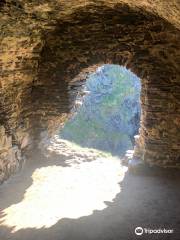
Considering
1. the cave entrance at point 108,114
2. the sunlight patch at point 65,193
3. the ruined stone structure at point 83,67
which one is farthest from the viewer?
the cave entrance at point 108,114

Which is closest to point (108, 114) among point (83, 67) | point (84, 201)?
point (83, 67)

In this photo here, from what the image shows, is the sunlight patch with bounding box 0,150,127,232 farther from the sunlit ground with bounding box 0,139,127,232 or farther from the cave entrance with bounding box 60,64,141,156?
the cave entrance with bounding box 60,64,141,156

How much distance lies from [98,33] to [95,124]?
931 cm

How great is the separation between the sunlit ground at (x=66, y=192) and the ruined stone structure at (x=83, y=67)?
25.7 inches

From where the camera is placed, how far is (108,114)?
1507cm

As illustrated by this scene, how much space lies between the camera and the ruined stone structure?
17.6 feet

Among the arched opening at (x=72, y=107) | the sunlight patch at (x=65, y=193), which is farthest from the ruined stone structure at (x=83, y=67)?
the sunlight patch at (x=65, y=193)

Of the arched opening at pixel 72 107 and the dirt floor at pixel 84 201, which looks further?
the arched opening at pixel 72 107

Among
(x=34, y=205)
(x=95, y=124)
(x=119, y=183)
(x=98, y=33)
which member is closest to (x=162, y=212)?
(x=119, y=183)

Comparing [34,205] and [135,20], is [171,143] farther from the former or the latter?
[34,205]

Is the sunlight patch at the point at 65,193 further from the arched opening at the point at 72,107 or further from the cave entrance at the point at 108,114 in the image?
the cave entrance at the point at 108,114

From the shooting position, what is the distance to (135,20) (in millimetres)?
5539

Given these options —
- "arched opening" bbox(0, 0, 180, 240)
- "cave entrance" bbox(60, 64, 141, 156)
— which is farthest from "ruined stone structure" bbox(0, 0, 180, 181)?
"cave entrance" bbox(60, 64, 141, 156)

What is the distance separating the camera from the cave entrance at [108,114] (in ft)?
47.1
